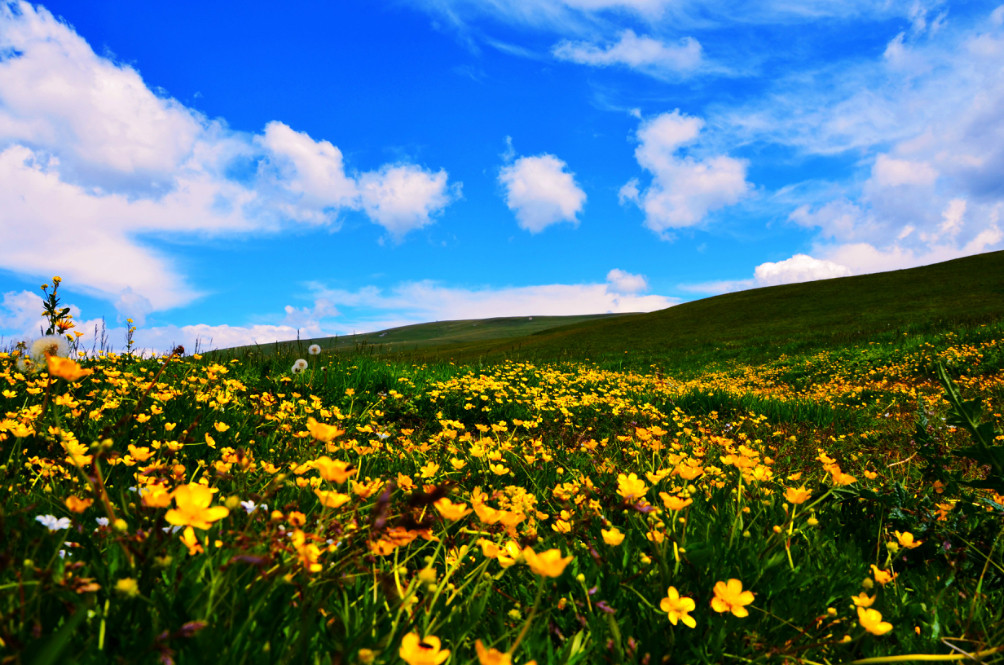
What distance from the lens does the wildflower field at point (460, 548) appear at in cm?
132

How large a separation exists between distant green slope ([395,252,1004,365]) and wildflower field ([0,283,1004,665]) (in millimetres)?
14972

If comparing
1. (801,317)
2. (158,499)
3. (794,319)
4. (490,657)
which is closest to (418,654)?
(490,657)

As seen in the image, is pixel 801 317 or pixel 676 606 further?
pixel 801 317

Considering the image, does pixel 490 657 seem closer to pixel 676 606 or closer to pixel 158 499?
pixel 676 606

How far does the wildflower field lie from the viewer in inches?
51.9

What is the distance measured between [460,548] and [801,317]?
125ft

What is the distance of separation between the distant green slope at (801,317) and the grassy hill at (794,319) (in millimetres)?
65

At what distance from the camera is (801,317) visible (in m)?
34.0

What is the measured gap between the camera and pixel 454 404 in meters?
6.85

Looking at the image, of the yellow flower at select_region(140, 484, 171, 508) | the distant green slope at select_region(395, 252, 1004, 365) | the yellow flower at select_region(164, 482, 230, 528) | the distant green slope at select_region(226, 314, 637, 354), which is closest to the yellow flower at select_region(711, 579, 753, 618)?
the yellow flower at select_region(164, 482, 230, 528)

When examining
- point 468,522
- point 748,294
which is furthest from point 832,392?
point 748,294

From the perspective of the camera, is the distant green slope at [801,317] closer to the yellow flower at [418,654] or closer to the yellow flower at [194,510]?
the yellow flower at [194,510]

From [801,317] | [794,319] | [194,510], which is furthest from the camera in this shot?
[801,317]

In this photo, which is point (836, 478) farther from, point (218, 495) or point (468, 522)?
point (218, 495)
